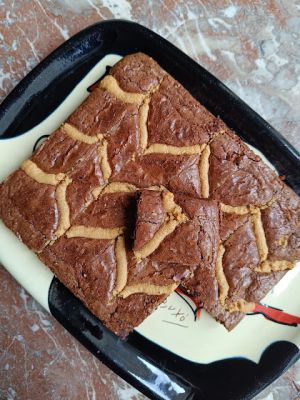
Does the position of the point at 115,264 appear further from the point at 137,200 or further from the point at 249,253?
the point at 249,253

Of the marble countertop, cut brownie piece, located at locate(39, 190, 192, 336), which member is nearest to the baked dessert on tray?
cut brownie piece, located at locate(39, 190, 192, 336)

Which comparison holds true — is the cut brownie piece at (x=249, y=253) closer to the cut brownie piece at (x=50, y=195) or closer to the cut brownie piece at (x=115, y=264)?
the cut brownie piece at (x=115, y=264)

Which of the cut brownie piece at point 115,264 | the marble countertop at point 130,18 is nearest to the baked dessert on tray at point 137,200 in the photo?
the cut brownie piece at point 115,264

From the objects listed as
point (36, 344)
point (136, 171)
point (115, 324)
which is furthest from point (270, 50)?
point (36, 344)

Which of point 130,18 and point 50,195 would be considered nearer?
point 50,195

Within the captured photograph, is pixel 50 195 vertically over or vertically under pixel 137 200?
under

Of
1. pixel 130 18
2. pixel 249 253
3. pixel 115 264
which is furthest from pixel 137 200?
pixel 130 18

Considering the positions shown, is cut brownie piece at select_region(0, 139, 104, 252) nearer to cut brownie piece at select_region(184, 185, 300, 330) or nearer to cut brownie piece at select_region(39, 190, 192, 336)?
cut brownie piece at select_region(39, 190, 192, 336)
